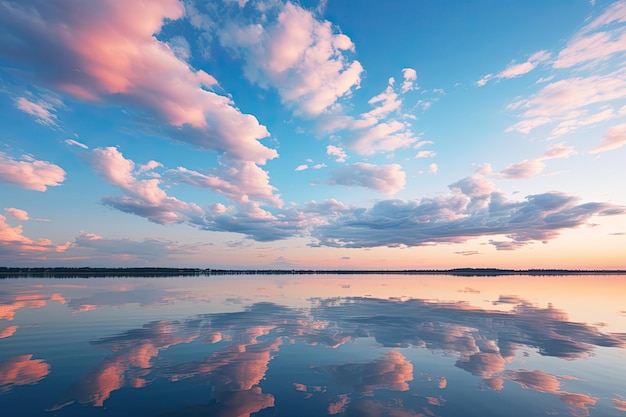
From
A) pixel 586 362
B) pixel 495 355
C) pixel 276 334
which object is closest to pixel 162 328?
pixel 276 334

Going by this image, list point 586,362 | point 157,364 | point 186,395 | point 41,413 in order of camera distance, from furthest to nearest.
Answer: point 586,362 < point 157,364 < point 186,395 < point 41,413

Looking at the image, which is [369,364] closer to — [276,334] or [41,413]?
[276,334]

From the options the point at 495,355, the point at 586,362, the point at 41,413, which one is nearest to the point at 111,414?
the point at 41,413

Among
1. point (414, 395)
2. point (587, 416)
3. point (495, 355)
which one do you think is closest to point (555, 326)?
point (495, 355)

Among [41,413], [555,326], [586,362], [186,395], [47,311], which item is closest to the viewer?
[41,413]

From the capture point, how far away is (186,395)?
41.5 feet

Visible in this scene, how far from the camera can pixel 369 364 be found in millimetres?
17312

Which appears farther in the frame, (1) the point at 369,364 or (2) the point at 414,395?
(1) the point at 369,364

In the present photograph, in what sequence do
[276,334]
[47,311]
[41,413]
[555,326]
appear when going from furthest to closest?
[47,311], [555,326], [276,334], [41,413]

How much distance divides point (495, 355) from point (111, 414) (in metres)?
19.7

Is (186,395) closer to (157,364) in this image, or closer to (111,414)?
(111,414)

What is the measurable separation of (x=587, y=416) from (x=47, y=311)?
149 feet

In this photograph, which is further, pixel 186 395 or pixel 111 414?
pixel 186 395

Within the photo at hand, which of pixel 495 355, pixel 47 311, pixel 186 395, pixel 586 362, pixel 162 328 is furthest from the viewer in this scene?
pixel 47 311
